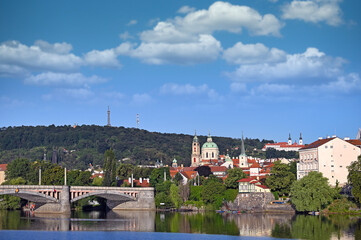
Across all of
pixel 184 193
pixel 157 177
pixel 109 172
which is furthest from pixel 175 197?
pixel 109 172

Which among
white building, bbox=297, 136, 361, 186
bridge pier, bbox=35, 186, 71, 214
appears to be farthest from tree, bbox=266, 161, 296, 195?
bridge pier, bbox=35, 186, 71, 214

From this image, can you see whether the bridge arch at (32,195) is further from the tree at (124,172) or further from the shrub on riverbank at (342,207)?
the shrub on riverbank at (342,207)

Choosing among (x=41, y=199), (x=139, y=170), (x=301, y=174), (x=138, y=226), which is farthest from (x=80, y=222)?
(x=139, y=170)

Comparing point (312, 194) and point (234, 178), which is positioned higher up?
point (234, 178)

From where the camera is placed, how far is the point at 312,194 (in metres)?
93.8

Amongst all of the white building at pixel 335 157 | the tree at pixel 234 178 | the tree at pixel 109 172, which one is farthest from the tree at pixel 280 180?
the tree at pixel 109 172

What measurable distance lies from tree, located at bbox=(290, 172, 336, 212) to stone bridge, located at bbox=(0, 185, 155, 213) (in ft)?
98.4

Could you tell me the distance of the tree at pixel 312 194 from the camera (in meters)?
92.6

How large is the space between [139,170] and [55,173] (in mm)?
24034

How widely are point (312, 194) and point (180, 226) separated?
24778 millimetres

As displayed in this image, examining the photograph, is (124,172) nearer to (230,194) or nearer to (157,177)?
(157,177)

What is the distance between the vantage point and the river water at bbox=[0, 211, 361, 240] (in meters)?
68.2

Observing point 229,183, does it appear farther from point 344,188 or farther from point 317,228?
point 317,228

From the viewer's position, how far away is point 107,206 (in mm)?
118188
